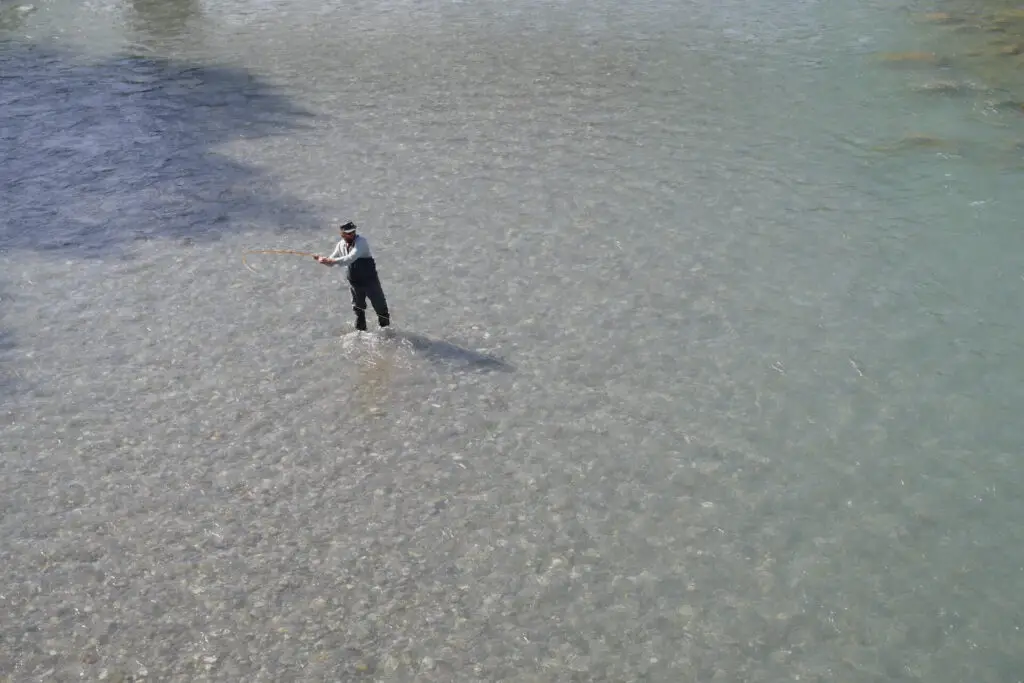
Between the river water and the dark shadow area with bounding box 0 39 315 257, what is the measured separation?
10 cm

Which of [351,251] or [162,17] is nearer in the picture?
[351,251]

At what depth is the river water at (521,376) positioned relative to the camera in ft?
33.0

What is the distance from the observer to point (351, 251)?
43.8ft

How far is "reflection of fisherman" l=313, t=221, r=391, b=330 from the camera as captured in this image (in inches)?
525

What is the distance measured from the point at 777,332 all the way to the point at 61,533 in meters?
8.76

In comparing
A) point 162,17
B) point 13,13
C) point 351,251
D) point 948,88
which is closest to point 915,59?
point 948,88

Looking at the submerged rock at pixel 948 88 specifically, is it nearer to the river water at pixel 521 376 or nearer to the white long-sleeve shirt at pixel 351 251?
the river water at pixel 521 376

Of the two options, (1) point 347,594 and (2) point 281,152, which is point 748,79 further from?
(1) point 347,594

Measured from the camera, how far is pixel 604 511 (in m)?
11.4

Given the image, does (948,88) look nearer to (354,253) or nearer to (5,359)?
(354,253)

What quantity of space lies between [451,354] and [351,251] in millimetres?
1832

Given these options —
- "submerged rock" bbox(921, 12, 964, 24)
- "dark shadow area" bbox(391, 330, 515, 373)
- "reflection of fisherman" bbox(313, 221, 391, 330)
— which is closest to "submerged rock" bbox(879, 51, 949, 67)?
"submerged rock" bbox(921, 12, 964, 24)

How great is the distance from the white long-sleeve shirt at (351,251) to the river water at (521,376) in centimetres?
134

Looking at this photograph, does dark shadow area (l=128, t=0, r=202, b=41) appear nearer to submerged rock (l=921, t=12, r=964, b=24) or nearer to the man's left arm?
the man's left arm
